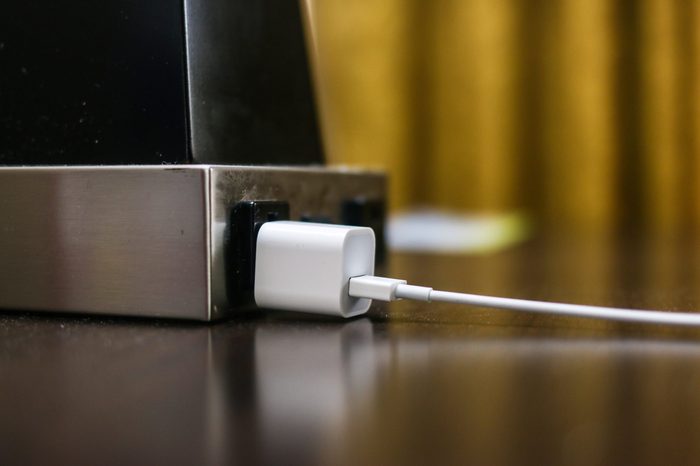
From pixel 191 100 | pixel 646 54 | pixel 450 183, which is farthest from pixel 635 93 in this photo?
pixel 191 100

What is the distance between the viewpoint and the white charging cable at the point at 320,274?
437mm

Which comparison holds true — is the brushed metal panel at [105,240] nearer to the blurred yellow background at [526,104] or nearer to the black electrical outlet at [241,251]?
the black electrical outlet at [241,251]

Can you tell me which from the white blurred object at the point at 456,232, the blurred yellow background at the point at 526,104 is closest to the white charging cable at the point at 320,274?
the white blurred object at the point at 456,232

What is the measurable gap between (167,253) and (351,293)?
0.11 m

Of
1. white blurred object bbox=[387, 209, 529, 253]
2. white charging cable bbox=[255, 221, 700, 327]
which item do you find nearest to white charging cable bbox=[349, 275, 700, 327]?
white charging cable bbox=[255, 221, 700, 327]

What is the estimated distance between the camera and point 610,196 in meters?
1.78

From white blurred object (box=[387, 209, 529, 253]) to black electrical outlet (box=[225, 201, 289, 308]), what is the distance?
1.89 ft

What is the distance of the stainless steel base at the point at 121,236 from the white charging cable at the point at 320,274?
0.09 feet

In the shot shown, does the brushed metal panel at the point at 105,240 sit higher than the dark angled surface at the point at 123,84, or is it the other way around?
the dark angled surface at the point at 123,84

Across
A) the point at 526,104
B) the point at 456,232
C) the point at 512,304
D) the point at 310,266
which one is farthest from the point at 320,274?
the point at 526,104

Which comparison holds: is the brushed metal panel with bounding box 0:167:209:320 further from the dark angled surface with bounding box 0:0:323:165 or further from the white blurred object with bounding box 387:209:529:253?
the white blurred object with bounding box 387:209:529:253

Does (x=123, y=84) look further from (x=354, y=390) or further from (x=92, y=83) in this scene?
(x=354, y=390)

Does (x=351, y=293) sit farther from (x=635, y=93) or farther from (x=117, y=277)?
(x=635, y=93)

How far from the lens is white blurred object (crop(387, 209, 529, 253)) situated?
1111 mm
